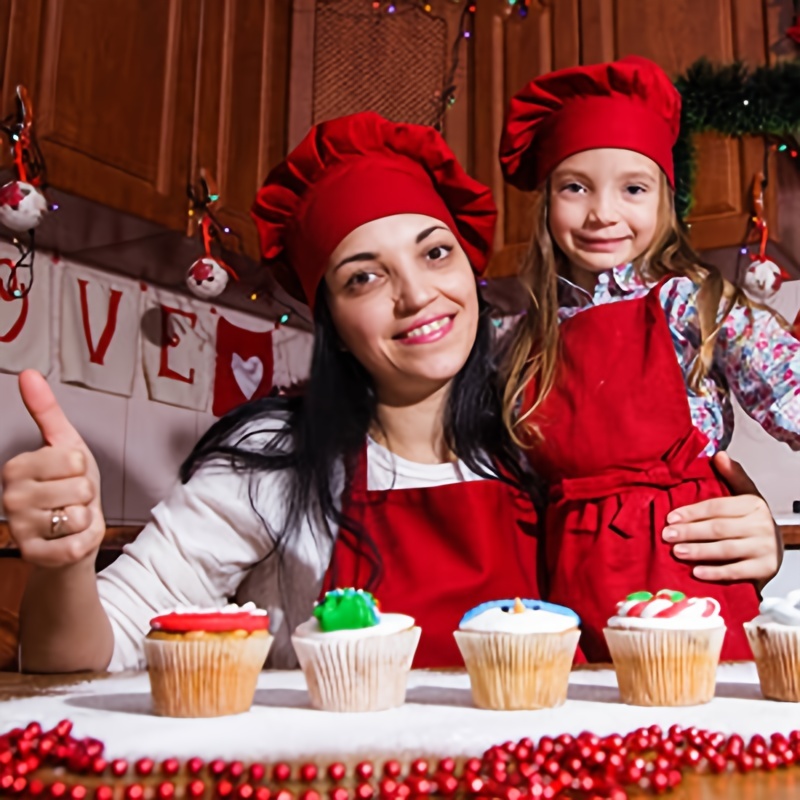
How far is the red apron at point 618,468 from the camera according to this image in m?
1.04

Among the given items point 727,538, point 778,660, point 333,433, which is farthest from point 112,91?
point 778,660

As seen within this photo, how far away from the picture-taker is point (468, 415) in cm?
128

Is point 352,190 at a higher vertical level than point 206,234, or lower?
lower

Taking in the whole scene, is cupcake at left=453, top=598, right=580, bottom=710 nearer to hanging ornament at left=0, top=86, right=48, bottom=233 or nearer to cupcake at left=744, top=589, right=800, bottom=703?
cupcake at left=744, top=589, right=800, bottom=703

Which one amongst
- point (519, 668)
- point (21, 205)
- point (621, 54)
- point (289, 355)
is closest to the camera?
point (519, 668)

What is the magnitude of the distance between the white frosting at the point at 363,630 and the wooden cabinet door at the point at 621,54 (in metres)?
1.76

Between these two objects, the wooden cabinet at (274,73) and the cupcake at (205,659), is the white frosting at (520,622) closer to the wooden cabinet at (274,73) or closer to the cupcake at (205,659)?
the cupcake at (205,659)

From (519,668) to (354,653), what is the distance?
0.12 m

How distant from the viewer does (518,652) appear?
0.70 metres

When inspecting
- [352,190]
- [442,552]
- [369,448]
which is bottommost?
[442,552]

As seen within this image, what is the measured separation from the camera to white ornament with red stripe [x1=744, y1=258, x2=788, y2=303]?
2109 mm

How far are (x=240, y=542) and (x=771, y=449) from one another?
5.98 feet

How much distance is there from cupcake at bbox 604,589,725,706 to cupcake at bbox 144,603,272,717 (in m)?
0.28

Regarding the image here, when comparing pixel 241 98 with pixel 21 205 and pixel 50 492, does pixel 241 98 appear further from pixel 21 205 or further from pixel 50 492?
pixel 50 492
